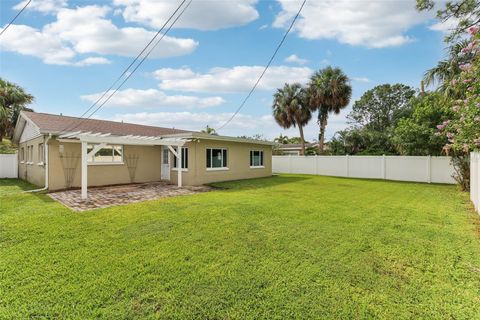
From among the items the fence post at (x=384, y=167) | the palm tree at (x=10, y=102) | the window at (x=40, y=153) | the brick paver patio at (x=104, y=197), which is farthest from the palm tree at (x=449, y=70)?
the palm tree at (x=10, y=102)

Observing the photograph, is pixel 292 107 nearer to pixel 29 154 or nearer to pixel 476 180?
pixel 476 180

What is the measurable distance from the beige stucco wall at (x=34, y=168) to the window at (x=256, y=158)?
460 inches

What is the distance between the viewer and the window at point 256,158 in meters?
18.0

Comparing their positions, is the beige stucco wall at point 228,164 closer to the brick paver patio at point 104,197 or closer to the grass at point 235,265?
the brick paver patio at point 104,197

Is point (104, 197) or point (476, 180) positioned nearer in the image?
point (476, 180)

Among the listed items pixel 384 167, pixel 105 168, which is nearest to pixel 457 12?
pixel 384 167

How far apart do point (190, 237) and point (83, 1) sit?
25.8ft

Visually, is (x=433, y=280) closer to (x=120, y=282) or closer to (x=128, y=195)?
(x=120, y=282)

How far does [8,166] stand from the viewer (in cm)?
1689

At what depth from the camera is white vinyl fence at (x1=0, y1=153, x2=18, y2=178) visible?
658 inches

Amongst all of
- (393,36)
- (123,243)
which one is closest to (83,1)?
(123,243)

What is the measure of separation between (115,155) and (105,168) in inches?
33.6

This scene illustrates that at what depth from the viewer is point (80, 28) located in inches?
349

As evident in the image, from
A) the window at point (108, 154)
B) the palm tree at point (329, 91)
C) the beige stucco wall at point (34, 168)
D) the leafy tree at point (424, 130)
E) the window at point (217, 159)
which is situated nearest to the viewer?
the beige stucco wall at point (34, 168)
